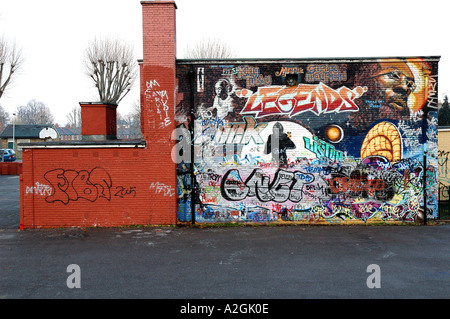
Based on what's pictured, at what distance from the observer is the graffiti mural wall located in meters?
11.9

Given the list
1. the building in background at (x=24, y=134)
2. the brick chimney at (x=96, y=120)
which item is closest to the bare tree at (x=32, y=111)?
the building in background at (x=24, y=134)

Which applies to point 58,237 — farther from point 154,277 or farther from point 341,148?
point 341,148

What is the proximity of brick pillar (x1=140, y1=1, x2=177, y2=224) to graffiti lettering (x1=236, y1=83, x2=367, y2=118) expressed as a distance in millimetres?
2544

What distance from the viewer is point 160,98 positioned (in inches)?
457

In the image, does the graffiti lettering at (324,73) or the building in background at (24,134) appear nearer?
the graffiti lettering at (324,73)

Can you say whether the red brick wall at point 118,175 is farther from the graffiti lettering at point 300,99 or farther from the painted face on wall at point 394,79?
the painted face on wall at point 394,79

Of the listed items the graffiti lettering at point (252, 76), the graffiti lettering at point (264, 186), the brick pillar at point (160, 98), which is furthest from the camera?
the graffiti lettering at point (264, 186)

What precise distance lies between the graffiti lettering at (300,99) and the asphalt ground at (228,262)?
384 cm

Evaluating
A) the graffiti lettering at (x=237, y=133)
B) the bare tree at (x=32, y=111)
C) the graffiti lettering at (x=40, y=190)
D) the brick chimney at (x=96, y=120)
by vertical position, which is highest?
the bare tree at (x=32, y=111)

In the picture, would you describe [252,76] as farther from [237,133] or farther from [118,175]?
[118,175]

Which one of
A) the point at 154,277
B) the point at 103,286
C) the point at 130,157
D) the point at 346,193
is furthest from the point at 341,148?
the point at 103,286

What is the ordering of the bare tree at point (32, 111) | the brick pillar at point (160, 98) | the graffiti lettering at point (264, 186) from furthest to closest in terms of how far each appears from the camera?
the bare tree at point (32, 111) < the graffiti lettering at point (264, 186) < the brick pillar at point (160, 98)

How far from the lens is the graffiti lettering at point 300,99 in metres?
11.9

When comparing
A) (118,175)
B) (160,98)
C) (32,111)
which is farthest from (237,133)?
(32,111)
